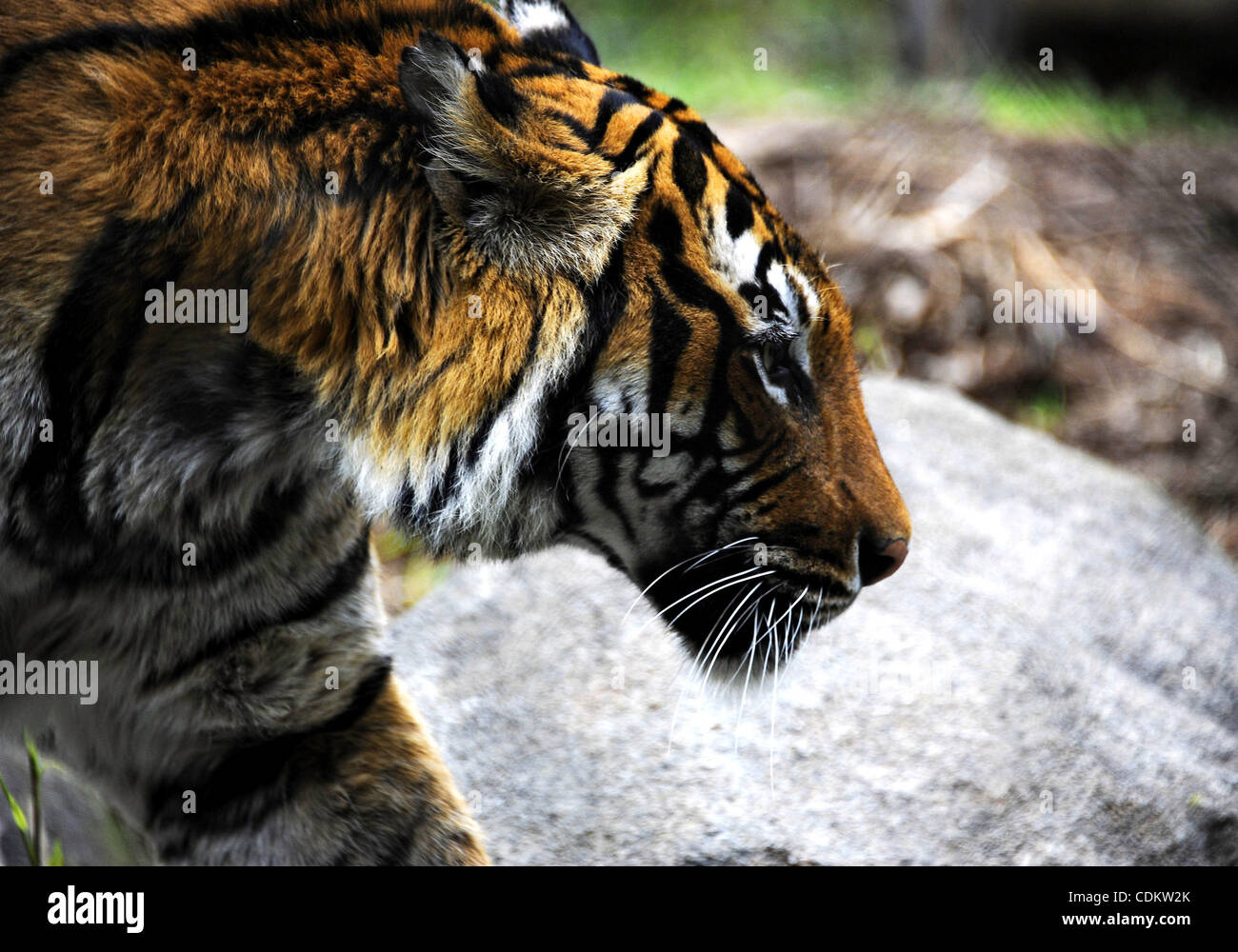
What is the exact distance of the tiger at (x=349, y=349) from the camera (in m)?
1.50

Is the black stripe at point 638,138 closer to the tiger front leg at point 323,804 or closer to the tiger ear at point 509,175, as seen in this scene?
the tiger ear at point 509,175

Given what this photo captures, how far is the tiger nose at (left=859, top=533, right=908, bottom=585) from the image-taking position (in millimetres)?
1767

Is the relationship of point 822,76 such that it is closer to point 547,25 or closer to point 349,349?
point 547,25

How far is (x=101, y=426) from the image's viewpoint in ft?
5.02

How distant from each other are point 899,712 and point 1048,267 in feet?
8.50

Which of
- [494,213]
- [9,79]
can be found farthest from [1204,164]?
[9,79]

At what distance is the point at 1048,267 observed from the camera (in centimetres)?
441

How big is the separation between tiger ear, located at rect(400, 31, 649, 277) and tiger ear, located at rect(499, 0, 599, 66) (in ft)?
1.10

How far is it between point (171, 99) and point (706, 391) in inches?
30.3

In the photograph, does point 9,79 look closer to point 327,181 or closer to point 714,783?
point 327,181

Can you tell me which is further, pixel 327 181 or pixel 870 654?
pixel 870 654
